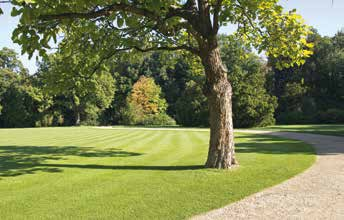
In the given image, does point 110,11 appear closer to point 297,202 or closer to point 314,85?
point 297,202

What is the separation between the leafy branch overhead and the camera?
23.4 feet

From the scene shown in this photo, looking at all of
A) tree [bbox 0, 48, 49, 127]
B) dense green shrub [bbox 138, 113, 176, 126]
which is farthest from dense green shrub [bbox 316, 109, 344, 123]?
tree [bbox 0, 48, 49, 127]

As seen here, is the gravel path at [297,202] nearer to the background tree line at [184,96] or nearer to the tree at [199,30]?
the tree at [199,30]

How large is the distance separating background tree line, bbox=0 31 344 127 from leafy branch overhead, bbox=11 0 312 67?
1961 centimetres

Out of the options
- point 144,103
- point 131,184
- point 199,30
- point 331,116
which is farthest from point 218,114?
point 144,103

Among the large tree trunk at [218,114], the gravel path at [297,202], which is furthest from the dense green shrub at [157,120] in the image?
the gravel path at [297,202]

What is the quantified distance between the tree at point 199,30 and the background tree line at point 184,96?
19758mm

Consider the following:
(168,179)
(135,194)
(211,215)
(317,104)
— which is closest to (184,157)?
(168,179)

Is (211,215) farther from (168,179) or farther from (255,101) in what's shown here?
(255,101)

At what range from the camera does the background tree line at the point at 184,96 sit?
36.5 m

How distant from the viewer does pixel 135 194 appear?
693 cm

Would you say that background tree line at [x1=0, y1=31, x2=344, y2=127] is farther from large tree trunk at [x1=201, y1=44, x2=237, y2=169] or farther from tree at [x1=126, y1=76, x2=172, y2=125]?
large tree trunk at [x1=201, y1=44, x2=237, y2=169]

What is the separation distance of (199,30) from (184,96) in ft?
109

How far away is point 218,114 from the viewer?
9.30 metres
